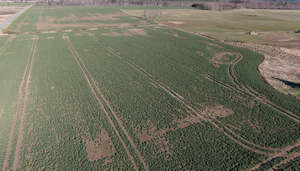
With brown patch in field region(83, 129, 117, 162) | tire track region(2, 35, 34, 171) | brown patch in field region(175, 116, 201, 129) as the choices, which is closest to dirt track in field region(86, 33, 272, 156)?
brown patch in field region(175, 116, 201, 129)

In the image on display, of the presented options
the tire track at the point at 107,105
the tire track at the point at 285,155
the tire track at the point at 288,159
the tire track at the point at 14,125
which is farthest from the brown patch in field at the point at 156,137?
the tire track at the point at 14,125

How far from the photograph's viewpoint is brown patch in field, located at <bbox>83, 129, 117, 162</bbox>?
54.2 ft

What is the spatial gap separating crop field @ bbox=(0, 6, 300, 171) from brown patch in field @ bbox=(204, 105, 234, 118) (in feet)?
0.41

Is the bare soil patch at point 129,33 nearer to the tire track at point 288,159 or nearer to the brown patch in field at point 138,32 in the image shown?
the brown patch in field at point 138,32

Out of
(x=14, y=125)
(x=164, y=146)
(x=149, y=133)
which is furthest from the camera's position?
(x=14, y=125)

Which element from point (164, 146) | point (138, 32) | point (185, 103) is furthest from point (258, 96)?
point (138, 32)

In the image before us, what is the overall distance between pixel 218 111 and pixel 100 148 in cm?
1476

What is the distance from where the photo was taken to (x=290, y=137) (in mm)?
18547

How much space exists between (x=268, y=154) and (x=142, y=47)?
1476 inches

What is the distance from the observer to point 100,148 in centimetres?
1733

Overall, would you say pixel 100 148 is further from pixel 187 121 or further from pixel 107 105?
pixel 187 121

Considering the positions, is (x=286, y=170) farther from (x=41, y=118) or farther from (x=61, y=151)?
(x=41, y=118)

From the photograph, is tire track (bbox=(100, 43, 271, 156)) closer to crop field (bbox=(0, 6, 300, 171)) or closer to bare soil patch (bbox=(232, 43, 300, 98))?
crop field (bbox=(0, 6, 300, 171))

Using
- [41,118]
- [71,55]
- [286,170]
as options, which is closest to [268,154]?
[286,170]
